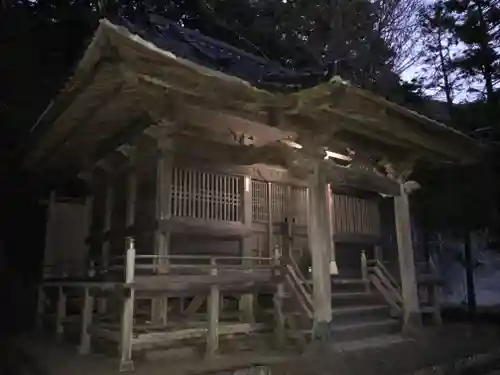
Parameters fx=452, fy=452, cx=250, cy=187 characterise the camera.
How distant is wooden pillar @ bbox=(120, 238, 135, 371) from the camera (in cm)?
504

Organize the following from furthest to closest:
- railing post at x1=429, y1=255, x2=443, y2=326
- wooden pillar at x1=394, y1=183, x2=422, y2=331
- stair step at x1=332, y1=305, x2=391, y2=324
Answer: railing post at x1=429, y1=255, x2=443, y2=326 < wooden pillar at x1=394, y1=183, x2=422, y2=331 < stair step at x1=332, y1=305, x2=391, y2=324

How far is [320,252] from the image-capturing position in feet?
20.0

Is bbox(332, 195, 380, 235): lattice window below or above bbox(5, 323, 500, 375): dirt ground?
above

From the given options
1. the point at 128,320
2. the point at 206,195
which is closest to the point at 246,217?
the point at 206,195

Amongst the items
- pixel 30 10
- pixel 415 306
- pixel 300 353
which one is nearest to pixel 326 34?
pixel 30 10

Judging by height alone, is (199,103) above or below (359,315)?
above

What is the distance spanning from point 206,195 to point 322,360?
123 inches

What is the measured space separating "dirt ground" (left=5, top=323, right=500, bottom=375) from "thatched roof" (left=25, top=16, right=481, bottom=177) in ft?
9.44

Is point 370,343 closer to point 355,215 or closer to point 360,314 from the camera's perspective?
point 360,314

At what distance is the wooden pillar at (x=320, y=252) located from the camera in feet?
19.7

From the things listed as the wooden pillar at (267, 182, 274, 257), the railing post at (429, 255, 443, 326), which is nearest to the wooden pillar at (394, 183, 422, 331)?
the railing post at (429, 255, 443, 326)

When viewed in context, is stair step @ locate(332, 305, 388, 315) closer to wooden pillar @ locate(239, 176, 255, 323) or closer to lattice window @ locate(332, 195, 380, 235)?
wooden pillar @ locate(239, 176, 255, 323)

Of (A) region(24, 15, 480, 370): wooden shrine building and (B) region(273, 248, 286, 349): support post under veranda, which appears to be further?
(B) region(273, 248, 286, 349): support post under veranda

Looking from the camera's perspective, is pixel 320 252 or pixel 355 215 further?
pixel 355 215
